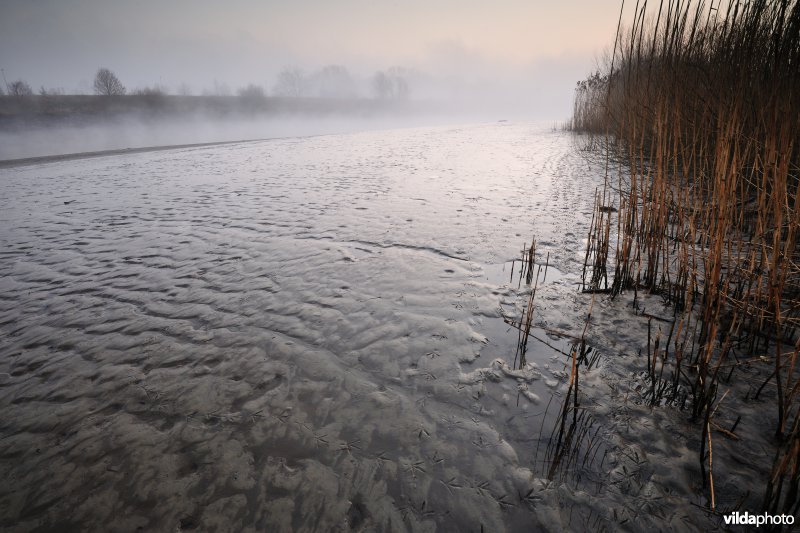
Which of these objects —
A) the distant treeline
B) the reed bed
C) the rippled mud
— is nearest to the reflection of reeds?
the rippled mud

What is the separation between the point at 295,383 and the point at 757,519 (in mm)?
2481

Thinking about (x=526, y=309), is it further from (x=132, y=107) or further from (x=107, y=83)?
(x=107, y=83)

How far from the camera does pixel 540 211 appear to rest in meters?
6.26

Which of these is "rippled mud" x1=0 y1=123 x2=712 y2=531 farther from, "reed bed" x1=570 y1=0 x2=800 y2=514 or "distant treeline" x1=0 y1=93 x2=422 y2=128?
"distant treeline" x1=0 y1=93 x2=422 y2=128

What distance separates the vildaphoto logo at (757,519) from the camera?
1367mm

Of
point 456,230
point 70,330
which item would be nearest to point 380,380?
point 70,330

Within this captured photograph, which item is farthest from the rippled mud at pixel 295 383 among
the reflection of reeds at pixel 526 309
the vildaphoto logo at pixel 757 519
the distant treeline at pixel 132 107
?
the distant treeline at pixel 132 107

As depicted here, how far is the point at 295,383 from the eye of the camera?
247 cm

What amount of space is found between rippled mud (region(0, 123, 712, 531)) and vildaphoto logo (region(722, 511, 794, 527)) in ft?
0.66

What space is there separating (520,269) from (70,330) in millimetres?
4512

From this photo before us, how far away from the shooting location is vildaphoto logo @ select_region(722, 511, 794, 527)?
137 centimetres

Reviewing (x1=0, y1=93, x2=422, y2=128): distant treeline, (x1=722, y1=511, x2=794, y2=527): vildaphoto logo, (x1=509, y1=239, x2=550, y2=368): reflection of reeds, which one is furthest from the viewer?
(x1=0, y1=93, x2=422, y2=128): distant treeline

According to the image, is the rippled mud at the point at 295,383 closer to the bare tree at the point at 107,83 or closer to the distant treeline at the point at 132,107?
the distant treeline at the point at 132,107

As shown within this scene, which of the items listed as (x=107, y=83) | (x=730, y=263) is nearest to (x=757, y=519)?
(x=730, y=263)
